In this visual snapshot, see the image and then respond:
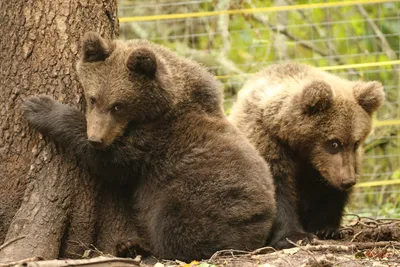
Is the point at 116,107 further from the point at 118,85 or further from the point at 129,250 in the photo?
the point at 129,250

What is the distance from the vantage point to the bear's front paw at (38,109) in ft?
20.8

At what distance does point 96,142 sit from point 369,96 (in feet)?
9.68

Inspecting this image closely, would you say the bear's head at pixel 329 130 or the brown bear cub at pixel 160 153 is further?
the bear's head at pixel 329 130

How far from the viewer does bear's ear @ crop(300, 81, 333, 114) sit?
7.36 meters

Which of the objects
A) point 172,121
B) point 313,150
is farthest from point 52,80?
point 313,150

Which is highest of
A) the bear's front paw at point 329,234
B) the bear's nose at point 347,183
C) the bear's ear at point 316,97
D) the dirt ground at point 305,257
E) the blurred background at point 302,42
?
the blurred background at point 302,42

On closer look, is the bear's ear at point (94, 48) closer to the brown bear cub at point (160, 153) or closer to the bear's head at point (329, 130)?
the brown bear cub at point (160, 153)

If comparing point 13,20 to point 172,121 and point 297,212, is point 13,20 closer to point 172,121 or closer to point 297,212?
point 172,121

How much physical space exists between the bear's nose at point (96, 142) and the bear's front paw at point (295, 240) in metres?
1.93

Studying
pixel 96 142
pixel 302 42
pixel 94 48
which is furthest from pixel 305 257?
pixel 302 42

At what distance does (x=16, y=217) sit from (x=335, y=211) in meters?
3.26

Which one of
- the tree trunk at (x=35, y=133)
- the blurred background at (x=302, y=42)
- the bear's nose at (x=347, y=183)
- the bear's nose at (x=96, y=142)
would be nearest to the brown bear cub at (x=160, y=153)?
the bear's nose at (x=96, y=142)

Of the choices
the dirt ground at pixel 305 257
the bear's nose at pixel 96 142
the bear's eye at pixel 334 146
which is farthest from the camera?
the bear's eye at pixel 334 146

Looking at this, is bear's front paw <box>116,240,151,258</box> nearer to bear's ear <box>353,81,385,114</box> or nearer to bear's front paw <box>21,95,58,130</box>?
bear's front paw <box>21,95,58,130</box>
